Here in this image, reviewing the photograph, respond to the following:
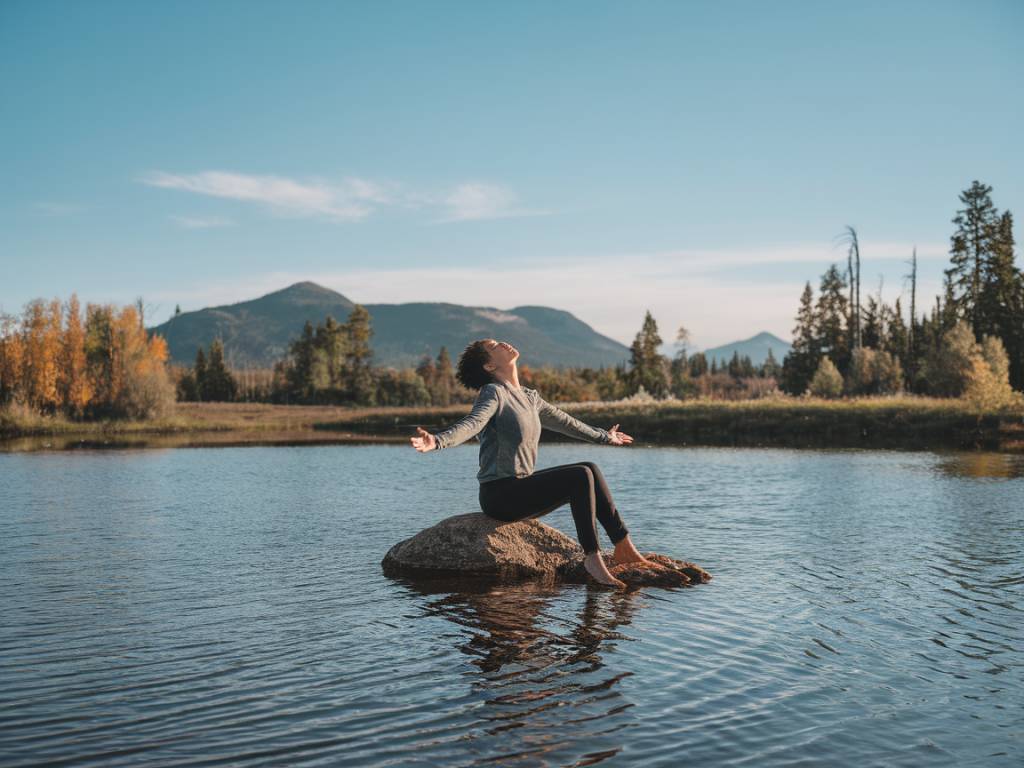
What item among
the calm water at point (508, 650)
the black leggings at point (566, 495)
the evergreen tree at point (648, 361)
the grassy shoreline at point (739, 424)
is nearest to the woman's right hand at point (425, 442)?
the black leggings at point (566, 495)

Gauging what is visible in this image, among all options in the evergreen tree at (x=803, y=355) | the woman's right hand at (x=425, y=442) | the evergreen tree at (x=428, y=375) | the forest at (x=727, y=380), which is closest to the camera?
the woman's right hand at (x=425, y=442)

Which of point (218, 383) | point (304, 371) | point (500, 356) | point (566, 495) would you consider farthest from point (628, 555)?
point (218, 383)

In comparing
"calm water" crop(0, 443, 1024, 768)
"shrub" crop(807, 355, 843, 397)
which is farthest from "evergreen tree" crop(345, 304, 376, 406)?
"calm water" crop(0, 443, 1024, 768)

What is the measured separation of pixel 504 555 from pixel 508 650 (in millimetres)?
2954

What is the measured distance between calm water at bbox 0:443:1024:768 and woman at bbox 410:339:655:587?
0.84 meters

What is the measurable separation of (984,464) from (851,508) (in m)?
12.5

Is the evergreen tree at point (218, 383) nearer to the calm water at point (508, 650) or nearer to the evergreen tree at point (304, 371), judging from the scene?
the evergreen tree at point (304, 371)

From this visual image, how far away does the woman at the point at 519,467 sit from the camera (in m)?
9.38

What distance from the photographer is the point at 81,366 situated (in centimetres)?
6675

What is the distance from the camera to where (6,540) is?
13.7 m

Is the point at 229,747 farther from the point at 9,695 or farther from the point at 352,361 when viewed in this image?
the point at 352,361

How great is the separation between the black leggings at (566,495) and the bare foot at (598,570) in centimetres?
9

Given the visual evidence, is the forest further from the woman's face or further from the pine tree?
the woman's face

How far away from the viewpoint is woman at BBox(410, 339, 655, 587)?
30.8ft
